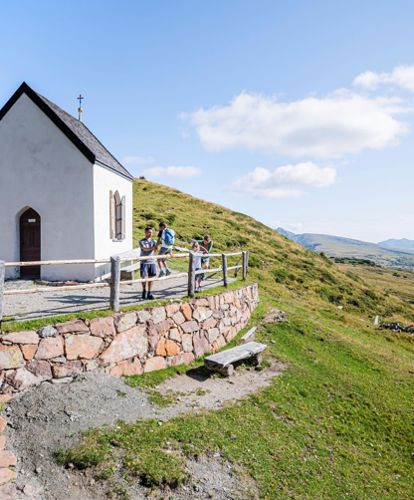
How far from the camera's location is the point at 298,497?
5965 millimetres

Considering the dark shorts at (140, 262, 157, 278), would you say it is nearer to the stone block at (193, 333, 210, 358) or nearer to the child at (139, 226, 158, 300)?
the child at (139, 226, 158, 300)

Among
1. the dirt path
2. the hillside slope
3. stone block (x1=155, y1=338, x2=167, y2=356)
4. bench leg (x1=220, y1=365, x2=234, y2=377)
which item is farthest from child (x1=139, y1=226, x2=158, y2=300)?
the hillside slope

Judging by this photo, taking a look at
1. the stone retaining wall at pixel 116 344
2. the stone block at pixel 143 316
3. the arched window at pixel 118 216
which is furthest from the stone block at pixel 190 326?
the arched window at pixel 118 216

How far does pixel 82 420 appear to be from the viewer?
264 inches

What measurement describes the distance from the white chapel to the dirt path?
20.4 ft

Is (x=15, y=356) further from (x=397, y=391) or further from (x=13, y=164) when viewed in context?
(x=397, y=391)

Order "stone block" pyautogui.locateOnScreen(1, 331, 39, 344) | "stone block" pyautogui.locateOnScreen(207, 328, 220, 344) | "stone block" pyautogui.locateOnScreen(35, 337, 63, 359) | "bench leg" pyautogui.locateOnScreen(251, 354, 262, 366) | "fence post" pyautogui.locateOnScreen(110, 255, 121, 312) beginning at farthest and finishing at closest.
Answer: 1. "stone block" pyautogui.locateOnScreen(207, 328, 220, 344)
2. "bench leg" pyautogui.locateOnScreen(251, 354, 262, 366)
3. "fence post" pyautogui.locateOnScreen(110, 255, 121, 312)
4. "stone block" pyautogui.locateOnScreen(35, 337, 63, 359)
5. "stone block" pyautogui.locateOnScreen(1, 331, 39, 344)

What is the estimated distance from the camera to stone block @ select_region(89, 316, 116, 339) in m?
8.33

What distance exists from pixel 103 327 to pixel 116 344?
21.5 inches

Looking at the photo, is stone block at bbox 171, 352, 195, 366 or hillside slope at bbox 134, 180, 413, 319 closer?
stone block at bbox 171, 352, 195, 366

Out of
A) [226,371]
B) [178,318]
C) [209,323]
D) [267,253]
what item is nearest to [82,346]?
[178,318]

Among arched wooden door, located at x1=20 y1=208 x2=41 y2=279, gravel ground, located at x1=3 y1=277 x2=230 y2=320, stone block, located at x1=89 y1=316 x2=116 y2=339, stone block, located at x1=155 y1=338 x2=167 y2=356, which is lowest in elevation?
stone block, located at x1=155 y1=338 x2=167 y2=356

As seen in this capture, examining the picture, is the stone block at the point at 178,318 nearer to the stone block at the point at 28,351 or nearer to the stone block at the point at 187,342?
the stone block at the point at 187,342

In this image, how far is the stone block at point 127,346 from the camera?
Result: 27.9 ft
